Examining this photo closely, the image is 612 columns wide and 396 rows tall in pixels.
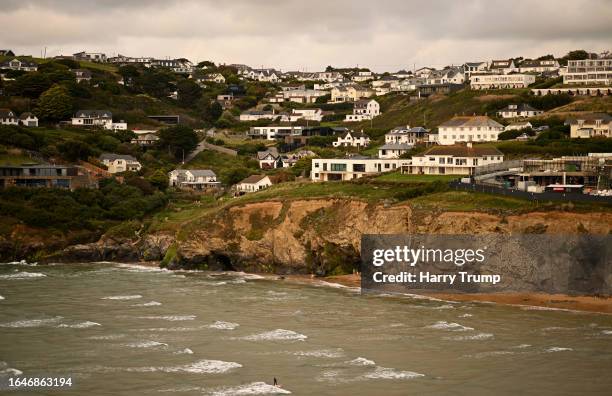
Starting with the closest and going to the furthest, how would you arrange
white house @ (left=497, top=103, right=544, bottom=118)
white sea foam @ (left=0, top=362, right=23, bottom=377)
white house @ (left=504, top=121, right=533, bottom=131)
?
1. white sea foam @ (left=0, top=362, right=23, bottom=377)
2. white house @ (left=504, top=121, right=533, bottom=131)
3. white house @ (left=497, top=103, right=544, bottom=118)

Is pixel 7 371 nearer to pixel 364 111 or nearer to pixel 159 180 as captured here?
pixel 159 180

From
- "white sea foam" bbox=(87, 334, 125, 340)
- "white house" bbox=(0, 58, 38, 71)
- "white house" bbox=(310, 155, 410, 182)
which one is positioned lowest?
"white sea foam" bbox=(87, 334, 125, 340)

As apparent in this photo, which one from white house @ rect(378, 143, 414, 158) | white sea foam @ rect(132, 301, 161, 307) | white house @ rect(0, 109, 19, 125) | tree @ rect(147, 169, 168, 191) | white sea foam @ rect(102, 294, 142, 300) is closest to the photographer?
white sea foam @ rect(132, 301, 161, 307)

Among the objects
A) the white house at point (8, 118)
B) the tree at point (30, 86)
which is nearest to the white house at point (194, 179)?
the white house at point (8, 118)

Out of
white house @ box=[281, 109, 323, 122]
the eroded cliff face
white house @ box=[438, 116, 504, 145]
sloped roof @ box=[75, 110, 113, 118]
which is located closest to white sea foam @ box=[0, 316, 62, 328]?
the eroded cliff face

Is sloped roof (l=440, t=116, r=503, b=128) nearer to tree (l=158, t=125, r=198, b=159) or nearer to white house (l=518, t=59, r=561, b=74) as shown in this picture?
tree (l=158, t=125, r=198, b=159)
